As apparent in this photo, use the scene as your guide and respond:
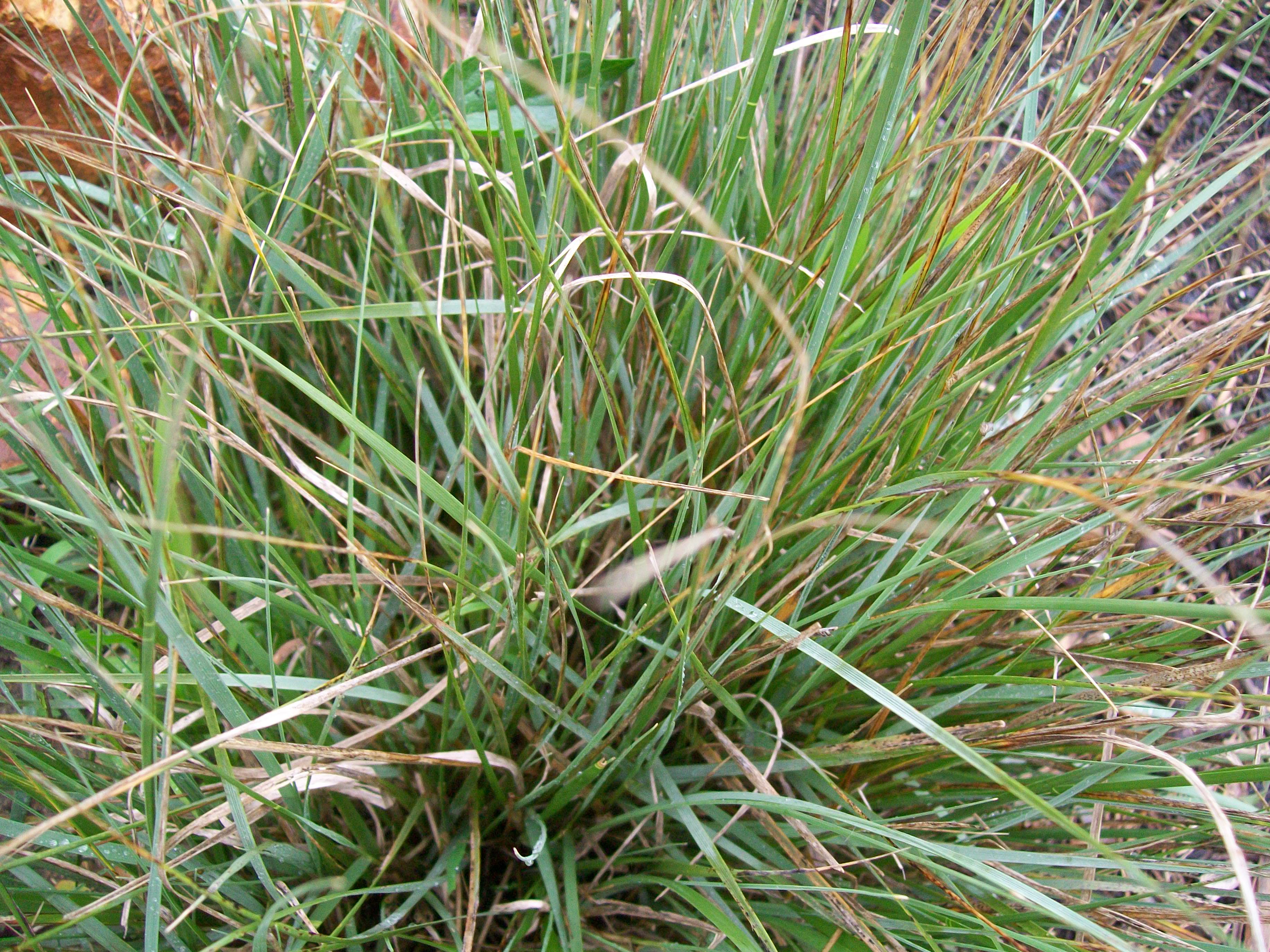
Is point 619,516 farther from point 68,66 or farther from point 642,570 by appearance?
point 68,66

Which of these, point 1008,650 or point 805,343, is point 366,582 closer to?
point 805,343

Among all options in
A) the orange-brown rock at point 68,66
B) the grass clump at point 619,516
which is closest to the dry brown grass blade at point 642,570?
the grass clump at point 619,516

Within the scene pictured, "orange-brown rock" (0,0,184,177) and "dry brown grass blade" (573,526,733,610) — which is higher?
"orange-brown rock" (0,0,184,177)

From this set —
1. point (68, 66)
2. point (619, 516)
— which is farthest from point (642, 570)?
point (68, 66)

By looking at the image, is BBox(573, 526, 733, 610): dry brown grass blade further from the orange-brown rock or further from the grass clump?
the orange-brown rock

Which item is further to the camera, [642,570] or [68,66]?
[68,66]

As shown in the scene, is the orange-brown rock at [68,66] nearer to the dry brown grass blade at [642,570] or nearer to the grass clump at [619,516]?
the grass clump at [619,516]

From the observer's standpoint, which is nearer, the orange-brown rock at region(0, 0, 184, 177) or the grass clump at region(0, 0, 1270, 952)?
the grass clump at region(0, 0, 1270, 952)

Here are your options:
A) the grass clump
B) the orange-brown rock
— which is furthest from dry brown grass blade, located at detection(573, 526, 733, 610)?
the orange-brown rock
